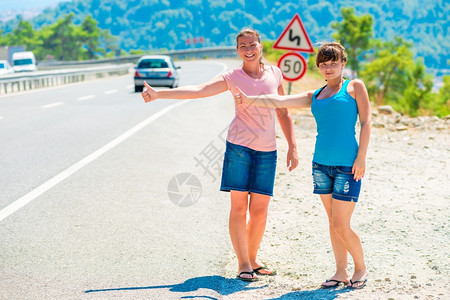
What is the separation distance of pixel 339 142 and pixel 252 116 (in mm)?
703

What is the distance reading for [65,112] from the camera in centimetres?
1675

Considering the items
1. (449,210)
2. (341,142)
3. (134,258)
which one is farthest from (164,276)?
(449,210)

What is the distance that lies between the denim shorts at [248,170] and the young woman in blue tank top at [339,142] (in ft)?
1.37

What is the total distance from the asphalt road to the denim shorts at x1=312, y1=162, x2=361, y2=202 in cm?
104

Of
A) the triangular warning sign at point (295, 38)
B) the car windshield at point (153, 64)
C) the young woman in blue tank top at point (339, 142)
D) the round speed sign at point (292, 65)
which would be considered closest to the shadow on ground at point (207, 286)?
the young woman in blue tank top at point (339, 142)

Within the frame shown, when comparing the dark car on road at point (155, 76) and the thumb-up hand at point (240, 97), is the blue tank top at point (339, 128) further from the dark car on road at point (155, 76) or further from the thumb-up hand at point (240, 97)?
the dark car on road at point (155, 76)

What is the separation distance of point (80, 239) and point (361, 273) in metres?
2.57

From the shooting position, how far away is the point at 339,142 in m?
3.96

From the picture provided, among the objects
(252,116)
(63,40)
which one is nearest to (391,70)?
(252,116)

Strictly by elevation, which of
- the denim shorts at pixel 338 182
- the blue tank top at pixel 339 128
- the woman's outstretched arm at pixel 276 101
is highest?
the woman's outstretched arm at pixel 276 101

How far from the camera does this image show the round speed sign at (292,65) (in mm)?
13500

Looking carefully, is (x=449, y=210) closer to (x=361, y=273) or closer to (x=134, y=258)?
(x=361, y=273)

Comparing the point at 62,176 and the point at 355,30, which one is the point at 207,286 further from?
Answer: the point at 355,30

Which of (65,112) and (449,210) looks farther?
(65,112)
